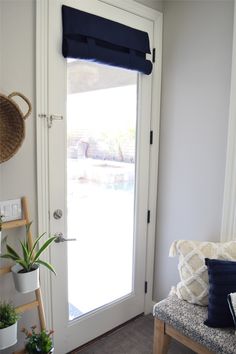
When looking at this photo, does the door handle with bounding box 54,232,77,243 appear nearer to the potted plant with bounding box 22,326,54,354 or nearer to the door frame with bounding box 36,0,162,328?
the door frame with bounding box 36,0,162,328

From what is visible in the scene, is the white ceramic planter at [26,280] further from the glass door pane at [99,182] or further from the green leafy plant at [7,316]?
the glass door pane at [99,182]

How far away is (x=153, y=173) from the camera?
233 cm

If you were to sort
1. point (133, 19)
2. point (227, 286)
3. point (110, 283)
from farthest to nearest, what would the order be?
point (110, 283) → point (133, 19) → point (227, 286)

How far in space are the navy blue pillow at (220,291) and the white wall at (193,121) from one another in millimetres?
465

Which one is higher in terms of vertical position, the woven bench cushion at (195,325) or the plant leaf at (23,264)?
the plant leaf at (23,264)

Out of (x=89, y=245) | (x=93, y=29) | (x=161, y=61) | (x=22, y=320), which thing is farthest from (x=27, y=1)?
(x=22, y=320)

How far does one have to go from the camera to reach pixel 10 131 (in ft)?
4.81

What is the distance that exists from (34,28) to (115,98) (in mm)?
710

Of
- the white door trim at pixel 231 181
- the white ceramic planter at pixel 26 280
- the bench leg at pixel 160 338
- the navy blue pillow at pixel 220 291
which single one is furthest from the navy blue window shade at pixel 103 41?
the bench leg at pixel 160 338

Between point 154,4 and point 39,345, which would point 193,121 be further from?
point 39,345

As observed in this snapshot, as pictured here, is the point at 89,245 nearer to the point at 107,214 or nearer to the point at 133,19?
the point at 107,214

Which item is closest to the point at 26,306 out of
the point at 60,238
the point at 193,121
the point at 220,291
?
the point at 60,238

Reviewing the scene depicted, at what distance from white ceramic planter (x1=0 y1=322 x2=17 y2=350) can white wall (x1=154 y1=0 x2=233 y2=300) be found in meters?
1.34

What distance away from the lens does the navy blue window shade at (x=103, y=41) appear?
1.68 metres
